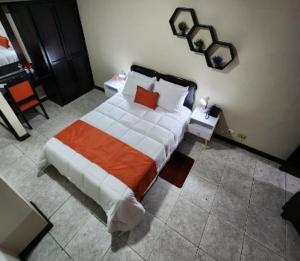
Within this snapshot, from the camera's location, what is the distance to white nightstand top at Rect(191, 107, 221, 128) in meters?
2.65

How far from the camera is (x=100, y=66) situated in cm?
403

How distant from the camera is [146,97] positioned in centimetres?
292

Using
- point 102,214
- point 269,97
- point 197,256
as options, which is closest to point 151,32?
point 269,97

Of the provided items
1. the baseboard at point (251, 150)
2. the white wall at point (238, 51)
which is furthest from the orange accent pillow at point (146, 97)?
the baseboard at point (251, 150)

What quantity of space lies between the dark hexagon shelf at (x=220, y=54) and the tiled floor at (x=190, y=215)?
1.36 m

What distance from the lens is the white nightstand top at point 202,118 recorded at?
2.65 m

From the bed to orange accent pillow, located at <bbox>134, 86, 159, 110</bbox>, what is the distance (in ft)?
0.27

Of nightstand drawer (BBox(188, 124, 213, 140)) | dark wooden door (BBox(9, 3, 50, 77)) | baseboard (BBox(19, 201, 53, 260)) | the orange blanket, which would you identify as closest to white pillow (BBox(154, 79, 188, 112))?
nightstand drawer (BBox(188, 124, 213, 140))

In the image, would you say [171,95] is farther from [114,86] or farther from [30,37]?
[30,37]

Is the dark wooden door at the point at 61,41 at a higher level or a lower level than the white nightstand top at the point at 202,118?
higher

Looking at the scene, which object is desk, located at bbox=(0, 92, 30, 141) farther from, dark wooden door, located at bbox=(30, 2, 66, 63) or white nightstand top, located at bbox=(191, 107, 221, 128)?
white nightstand top, located at bbox=(191, 107, 221, 128)

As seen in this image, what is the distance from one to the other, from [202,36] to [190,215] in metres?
2.39

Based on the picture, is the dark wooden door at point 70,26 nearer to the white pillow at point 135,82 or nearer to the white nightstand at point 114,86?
the white nightstand at point 114,86

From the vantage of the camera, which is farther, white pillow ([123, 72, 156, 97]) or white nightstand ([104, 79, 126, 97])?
white nightstand ([104, 79, 126, 97])
